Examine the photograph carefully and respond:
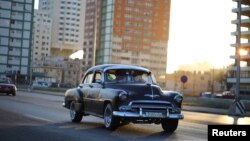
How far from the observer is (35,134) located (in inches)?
427

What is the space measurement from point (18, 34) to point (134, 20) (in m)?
52.5

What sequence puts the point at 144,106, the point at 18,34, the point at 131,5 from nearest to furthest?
the point at 144,106
the point at 18,34
the point at 131,5

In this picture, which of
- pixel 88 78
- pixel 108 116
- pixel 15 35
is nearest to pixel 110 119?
pixel 108 116

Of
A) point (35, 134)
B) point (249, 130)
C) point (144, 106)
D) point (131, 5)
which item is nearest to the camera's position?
point (249, 130)

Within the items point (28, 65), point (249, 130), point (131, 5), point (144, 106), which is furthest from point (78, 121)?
point (131, 5)

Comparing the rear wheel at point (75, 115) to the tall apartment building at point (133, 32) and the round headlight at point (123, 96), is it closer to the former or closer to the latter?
the round headlight at point (123, 96)

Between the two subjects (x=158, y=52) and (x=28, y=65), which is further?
(x=158, y=52)

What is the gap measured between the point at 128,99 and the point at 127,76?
1.59 meters

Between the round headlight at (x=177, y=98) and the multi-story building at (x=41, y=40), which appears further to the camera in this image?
the multi-story building at (x=41, y=40)

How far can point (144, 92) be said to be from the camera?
11.9 m

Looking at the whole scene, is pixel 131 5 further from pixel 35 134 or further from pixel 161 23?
pixel 35 134

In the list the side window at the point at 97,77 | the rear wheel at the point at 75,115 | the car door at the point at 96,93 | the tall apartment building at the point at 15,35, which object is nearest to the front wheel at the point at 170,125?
the car door at the point at 96,93

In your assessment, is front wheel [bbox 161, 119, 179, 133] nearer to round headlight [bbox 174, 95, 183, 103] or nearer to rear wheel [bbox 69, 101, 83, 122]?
round headlight [bbox 174, 95, 183, 103]

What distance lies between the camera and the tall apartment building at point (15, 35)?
438ft
